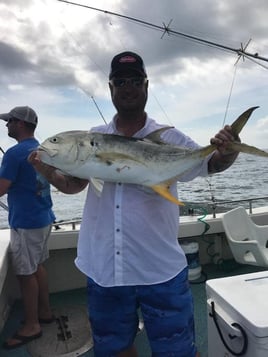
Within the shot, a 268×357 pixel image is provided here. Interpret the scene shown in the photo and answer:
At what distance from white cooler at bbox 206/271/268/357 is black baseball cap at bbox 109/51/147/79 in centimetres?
115

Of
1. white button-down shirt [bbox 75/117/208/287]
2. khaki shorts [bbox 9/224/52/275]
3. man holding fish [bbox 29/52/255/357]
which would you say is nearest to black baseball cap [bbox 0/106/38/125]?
khaki shorts [bbox 9/224/52/275]

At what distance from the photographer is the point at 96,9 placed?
5477 mm

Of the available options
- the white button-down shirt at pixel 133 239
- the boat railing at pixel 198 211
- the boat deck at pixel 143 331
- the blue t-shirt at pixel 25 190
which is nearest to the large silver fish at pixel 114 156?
the white button-down shirt at pixel 133 239

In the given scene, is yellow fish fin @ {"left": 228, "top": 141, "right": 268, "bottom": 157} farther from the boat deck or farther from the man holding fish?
the boat deck

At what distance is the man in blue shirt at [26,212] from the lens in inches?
105

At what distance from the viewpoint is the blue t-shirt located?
104 inches

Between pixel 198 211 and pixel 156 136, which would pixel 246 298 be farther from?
pixel 198 211

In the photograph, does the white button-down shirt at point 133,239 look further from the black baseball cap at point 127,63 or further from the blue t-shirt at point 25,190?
the blue t-shirt at point 25,190

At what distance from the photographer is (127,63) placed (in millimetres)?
1686

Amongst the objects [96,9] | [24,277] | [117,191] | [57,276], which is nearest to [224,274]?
[57,276]

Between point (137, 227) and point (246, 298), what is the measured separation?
2.03 ft

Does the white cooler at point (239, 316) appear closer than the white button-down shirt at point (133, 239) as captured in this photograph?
Yes

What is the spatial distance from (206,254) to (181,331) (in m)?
2.70

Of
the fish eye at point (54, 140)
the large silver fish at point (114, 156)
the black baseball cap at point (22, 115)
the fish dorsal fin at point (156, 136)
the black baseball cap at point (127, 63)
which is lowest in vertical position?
the large silver fish at point (114, 156)
